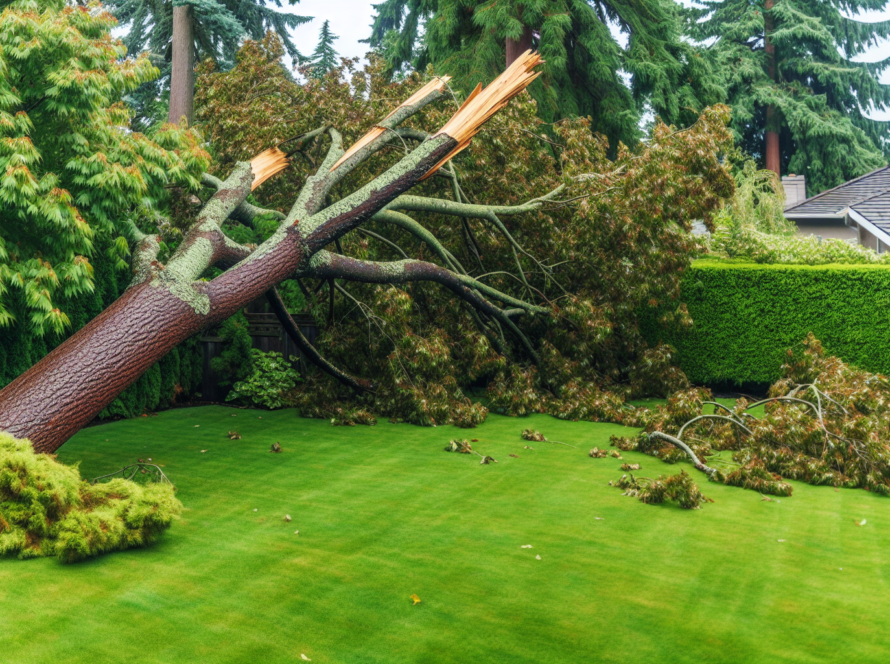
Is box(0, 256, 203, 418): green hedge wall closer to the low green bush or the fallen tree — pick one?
the fallen tree

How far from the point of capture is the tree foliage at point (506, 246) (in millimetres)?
9328

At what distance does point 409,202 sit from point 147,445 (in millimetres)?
4245

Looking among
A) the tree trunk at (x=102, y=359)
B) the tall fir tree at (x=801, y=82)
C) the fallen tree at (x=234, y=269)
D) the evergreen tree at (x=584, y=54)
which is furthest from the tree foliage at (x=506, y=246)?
the tall fir tree at (x=801, y=82)

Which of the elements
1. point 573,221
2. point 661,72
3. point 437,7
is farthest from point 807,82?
point 573,221

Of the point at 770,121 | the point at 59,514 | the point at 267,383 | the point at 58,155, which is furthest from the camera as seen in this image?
the point at 770,121

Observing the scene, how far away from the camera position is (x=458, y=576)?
4.53 meters

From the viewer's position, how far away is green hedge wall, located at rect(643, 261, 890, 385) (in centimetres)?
1115

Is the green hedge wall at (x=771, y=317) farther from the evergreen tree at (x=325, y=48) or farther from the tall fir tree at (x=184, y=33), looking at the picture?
the evergreen tree at (x=325, y=48)

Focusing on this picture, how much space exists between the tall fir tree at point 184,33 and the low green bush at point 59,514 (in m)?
12.7

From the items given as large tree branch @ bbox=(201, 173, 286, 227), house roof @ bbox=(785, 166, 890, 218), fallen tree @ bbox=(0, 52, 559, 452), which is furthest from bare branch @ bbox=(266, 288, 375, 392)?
house roof @ bbox=(785, 166, 890, 218)

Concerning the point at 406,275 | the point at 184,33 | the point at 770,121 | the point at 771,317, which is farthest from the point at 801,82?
the point at 406,275

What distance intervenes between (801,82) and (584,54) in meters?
17.0

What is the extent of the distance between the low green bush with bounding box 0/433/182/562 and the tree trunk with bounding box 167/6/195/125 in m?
14.7

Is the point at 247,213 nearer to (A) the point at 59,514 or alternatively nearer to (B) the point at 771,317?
(A) the point at 59,514
